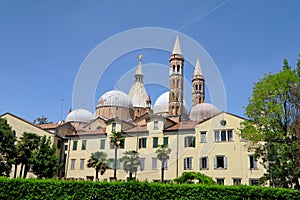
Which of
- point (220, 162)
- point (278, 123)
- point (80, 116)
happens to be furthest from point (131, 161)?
point (80, 116)

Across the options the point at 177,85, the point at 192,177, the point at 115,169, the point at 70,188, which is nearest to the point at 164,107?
the point at 177,85

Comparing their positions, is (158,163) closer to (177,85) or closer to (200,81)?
(177,85)

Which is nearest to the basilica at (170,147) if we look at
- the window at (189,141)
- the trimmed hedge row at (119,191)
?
the window at (189,141)

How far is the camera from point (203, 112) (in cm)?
6284

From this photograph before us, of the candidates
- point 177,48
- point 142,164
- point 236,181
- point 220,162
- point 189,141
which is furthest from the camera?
point 177,48

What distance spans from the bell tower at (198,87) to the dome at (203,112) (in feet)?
39.4

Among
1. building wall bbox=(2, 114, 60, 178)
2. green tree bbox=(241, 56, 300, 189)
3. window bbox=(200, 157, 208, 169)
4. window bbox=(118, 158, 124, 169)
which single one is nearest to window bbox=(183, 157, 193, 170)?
window bbox=(200, 157, 208, 169)

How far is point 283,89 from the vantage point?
25109 millimetres

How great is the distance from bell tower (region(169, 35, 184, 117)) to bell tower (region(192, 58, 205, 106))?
8983 mm

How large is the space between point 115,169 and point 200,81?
1686 inches

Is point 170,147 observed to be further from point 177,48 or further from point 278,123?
point 177,48

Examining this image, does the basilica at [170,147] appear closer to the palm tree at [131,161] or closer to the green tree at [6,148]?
the palm tree at [131,161]

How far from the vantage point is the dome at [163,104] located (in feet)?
232

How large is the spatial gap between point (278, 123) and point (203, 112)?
3817 centimetres
